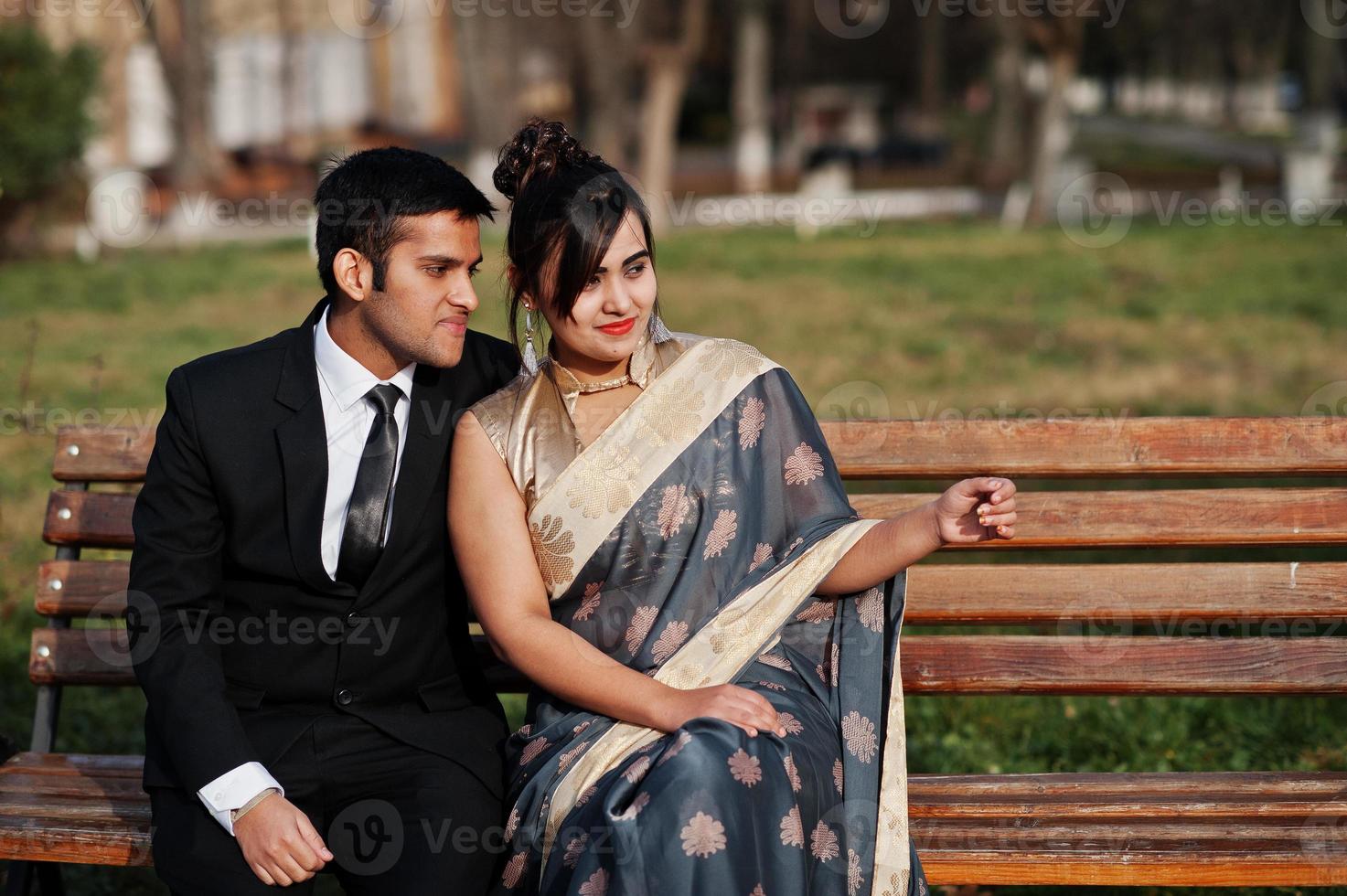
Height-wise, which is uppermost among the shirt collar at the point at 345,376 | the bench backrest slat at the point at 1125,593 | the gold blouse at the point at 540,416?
the shirt collar at the point at 345,376

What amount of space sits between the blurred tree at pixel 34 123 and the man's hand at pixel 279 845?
1410 cm

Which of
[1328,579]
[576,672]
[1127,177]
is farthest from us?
[1127,177]

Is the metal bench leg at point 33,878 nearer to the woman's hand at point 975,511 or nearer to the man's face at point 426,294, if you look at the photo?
the man's face at point 426,294

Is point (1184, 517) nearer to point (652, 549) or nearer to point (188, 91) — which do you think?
point (652, 549)

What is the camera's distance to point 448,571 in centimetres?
335

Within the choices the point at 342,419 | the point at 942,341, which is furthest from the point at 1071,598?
the point at 942,341

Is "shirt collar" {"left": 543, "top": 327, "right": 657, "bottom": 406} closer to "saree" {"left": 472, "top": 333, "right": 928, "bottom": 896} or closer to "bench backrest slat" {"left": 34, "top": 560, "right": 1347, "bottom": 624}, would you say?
"saree" {"left": 472, "top": 333, "right": 928, "bottom": 896}

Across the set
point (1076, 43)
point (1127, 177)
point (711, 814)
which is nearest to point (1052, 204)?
point (1076, 43)

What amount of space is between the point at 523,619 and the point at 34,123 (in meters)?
14.7

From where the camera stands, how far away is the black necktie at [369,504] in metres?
3.17

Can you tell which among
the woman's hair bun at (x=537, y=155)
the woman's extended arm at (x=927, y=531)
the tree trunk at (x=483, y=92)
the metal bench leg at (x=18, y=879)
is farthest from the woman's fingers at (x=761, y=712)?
the tree trunk at (x=483, y=92)

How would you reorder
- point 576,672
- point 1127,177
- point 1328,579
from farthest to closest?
point 1127,177, point 1328,579, point 576,672

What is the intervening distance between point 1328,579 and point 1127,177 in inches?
867

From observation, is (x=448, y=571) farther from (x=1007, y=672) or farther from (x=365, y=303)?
(x=1007, y=672)
